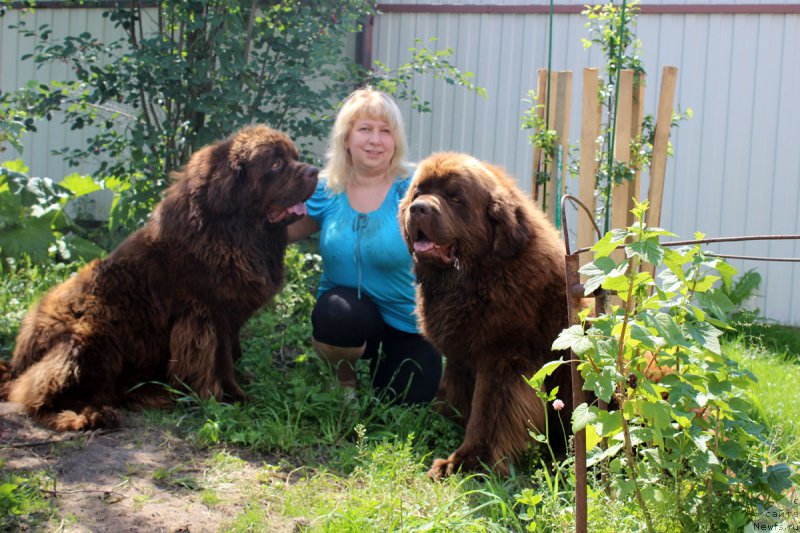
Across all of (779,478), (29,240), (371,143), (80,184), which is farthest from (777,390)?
(80,184)

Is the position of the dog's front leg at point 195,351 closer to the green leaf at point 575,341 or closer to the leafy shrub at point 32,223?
the green leaf at point 575,341

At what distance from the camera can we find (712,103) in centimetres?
646

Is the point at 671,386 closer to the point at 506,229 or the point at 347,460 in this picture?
the point at 506,229

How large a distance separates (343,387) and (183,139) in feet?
7.43

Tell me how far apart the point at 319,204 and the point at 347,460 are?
4.79ft

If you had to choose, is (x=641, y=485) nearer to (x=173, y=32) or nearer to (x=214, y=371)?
(x=214, y=371)

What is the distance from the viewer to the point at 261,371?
13.8 ft

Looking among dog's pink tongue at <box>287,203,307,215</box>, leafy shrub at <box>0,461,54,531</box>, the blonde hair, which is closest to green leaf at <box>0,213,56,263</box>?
the blonde hair

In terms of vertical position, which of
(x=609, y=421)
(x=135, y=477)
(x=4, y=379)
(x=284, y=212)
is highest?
(x=284, y=212)

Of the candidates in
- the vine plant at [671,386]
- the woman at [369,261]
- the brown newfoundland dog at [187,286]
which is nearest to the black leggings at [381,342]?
the woman at [369,261]

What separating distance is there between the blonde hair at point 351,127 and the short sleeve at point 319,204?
0.05m

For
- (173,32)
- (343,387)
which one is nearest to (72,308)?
(343,387)

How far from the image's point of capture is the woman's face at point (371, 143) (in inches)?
155

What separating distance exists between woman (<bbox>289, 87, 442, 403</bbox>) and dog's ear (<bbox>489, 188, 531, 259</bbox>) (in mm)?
868
